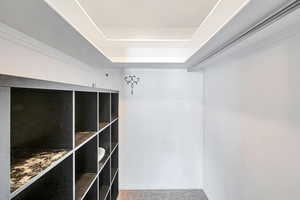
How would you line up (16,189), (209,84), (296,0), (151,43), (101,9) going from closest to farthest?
1. (16,189)
2. (296,0)
3. (101,9)
4. (151,43)
5. (209,84)

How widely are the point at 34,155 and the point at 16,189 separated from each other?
39 centimetres

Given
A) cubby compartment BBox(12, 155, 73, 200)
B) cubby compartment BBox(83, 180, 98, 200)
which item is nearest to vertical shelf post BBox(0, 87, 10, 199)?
cubby compartment BBox(12, 155, 73, 200)

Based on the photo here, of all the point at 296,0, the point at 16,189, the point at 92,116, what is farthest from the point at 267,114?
the point at 16,189

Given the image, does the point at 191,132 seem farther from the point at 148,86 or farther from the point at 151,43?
the point at 151,43

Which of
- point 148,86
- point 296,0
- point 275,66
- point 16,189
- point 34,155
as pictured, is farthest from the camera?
point 148,86

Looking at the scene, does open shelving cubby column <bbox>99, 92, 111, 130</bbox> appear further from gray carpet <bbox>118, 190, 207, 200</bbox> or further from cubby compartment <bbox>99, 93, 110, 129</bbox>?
gray carpet <bbox>118, 190, 207, 200</bbox>

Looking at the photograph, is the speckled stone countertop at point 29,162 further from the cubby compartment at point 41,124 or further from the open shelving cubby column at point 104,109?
the open shelving cubby column at point 104,109

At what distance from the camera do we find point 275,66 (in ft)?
4.75

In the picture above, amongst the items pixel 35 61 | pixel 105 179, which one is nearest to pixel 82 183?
pixel 105 179

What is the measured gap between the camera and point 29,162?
91cm

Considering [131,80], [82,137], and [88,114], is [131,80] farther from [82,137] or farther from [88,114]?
[82,137]

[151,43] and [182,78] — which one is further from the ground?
[151,43]

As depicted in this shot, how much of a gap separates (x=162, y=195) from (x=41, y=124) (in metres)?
2.79

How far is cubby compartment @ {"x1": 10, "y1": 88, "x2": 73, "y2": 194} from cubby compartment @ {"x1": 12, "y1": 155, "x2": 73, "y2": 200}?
0.42 ft
